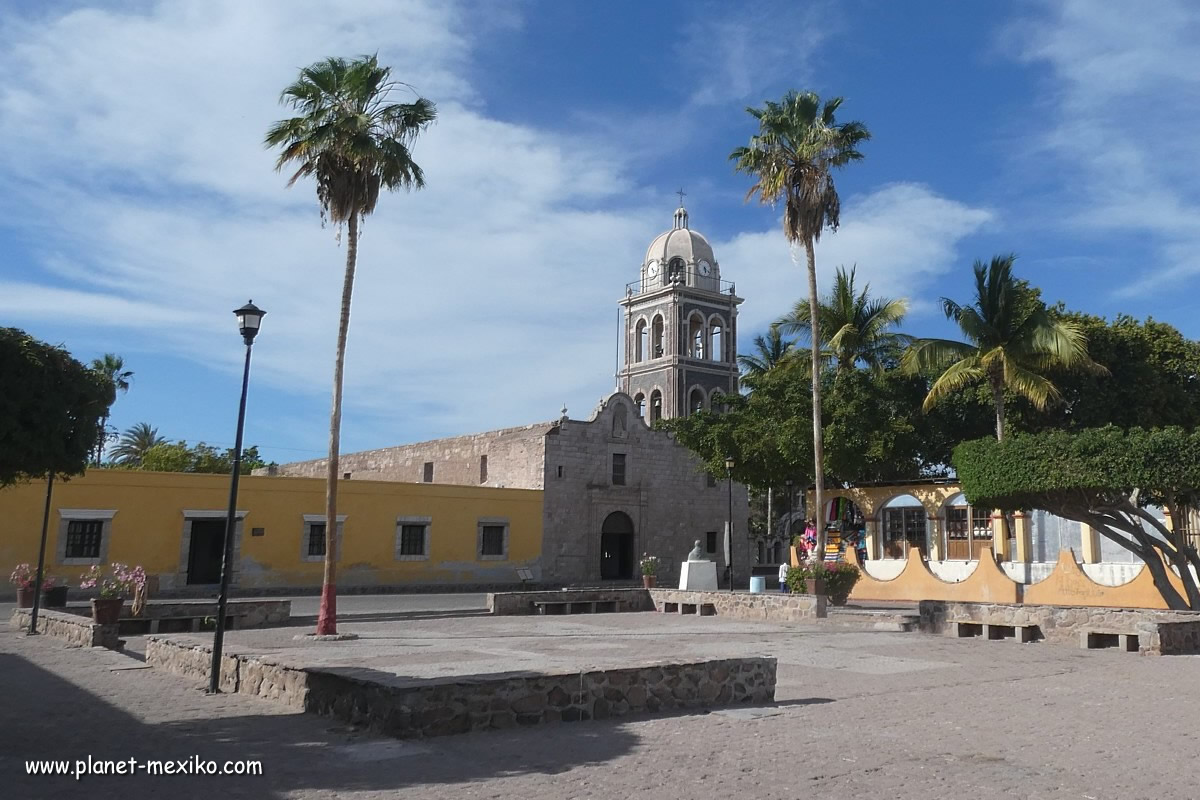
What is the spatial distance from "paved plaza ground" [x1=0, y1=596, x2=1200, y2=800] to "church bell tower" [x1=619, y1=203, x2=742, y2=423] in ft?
152

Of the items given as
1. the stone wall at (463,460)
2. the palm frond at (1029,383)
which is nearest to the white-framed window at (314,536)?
the stone wall at (463,460)

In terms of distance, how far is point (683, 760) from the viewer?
22.2 ft

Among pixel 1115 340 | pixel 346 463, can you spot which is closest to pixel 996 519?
pixel 1115 340

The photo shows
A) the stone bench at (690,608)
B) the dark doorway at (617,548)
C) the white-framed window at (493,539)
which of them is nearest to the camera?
the stone bench at (690,608)

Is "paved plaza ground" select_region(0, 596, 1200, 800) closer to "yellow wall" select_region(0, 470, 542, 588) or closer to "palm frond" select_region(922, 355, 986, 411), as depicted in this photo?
"yellow wall" select_region(0, 470, 542, 588)

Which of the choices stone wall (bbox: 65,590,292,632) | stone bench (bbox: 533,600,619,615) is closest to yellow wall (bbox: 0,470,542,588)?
stone wall (bbox: 65,590,292,632)

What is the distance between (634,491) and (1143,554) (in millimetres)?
23841

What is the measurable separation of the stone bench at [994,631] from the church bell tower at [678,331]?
41110 mm

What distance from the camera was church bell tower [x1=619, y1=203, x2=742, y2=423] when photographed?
59000 mm

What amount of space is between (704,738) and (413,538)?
2699cm

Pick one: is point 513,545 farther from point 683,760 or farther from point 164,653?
point 683,760

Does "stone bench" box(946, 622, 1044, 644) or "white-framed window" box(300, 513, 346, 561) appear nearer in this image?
"stone bench" box(946, 622, 1044, 644)

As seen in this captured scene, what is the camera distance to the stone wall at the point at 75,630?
13.7m

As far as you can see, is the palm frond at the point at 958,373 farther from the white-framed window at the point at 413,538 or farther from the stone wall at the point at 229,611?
the stone wall at the point at 229,611
